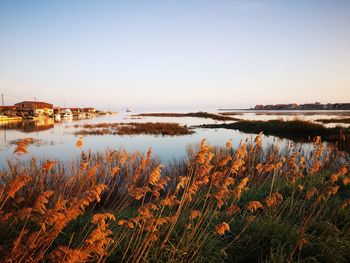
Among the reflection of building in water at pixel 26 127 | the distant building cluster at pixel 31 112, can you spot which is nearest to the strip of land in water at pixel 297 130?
the reflection of building in water at pixel 26 127

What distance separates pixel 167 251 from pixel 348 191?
6423 millimetres

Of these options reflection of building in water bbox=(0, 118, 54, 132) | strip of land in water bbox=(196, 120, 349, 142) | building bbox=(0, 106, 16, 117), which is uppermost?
building bbox=(0, 106, 16, 117)

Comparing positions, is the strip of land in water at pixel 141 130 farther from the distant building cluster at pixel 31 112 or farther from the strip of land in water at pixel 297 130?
the distant building cluster at pixel 31 112

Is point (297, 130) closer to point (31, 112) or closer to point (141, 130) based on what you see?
point (141, 130)

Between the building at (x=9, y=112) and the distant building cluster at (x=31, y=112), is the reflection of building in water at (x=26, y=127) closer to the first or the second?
the distant building cluster at (x=31, y=112)

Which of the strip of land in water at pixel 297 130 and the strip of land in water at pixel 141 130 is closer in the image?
the strip of land in water at pixel 297 130

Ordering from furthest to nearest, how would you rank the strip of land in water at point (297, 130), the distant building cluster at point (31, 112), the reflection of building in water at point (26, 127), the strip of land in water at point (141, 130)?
the distant building cluster at point (31, 112)
the reflection of building in water at point (26, 127)
the strip of land in water at point (141, 130)
the strip of land in water at point (297, 130)

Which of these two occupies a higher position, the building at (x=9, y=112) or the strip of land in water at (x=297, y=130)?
the building at (x=9, y=112)

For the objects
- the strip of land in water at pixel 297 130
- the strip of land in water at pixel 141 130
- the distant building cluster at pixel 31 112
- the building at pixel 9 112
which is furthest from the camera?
the distant building cluster at pixel 31 112

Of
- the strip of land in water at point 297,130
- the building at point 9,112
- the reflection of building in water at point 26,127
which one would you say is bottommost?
the strip of land in water at point 297,130

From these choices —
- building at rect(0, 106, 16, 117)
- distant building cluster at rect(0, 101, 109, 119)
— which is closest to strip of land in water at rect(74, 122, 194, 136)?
distant building cluster at rect(0, 101, 109, 119)

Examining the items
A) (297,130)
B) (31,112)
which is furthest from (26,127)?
(31,112)

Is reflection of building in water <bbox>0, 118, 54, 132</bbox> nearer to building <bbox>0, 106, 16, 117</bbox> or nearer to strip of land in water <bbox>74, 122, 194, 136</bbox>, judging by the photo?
strip of land in water <bbox>74, 122, 194, 136</bbox>

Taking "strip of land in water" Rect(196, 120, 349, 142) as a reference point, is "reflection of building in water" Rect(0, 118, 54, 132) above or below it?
above
